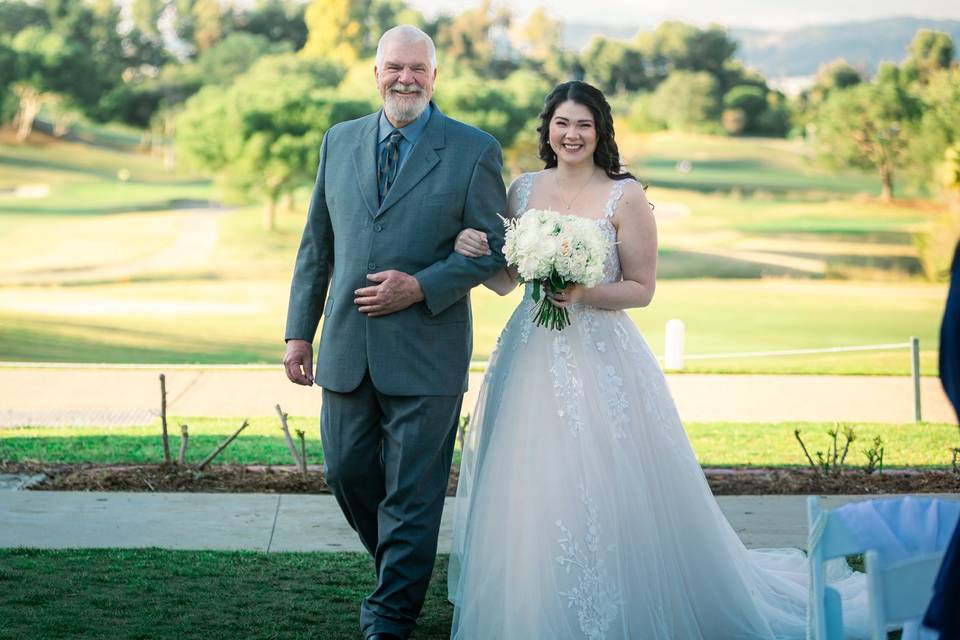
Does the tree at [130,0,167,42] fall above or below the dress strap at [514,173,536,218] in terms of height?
above

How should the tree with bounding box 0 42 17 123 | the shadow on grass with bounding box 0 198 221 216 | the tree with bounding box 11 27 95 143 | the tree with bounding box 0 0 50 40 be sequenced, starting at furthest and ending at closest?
1. the shadow on grass with bounding box 0 198 221 216
2. the tree with bounding box 0 0 50 40
3. the tree with bounding box 11 27 95 143
4. the tree with bounding box 0 42 17 123

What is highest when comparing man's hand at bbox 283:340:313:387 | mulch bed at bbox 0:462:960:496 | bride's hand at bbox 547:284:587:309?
bride's hand at bbox 547:284:587:309

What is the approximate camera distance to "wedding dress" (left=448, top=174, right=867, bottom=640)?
4219mm

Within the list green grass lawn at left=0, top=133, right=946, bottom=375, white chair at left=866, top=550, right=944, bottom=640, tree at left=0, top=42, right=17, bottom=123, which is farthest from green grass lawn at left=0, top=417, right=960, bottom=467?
tree at left=0, top=42, right=17, bottom=123

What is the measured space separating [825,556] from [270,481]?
483 cm

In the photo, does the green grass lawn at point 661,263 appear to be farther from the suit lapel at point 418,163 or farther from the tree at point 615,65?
the suit lapel at point 418,163

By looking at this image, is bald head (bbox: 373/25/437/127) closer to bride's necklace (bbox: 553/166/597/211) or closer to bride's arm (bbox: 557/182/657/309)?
bride's necklace (bbox: 553/166/597/211)

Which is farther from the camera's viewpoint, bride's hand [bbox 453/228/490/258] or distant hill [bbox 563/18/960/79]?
distant hill [bbox 563/18/960/79]

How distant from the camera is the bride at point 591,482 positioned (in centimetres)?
423

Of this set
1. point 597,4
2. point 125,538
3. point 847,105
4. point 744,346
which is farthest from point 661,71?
point 125,538

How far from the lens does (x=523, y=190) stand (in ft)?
15.9

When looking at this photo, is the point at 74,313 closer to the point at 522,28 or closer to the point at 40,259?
the point at 40,259

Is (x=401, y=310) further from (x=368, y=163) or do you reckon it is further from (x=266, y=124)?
(x=266, y=124)

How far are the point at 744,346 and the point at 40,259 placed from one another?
1112cm
